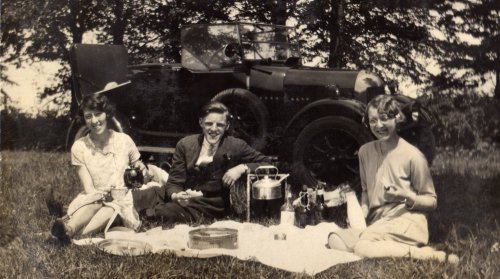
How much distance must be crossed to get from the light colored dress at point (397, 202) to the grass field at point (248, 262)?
0.20m

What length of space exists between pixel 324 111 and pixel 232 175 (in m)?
0.81

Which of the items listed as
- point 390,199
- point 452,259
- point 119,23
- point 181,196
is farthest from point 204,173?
point 452,259

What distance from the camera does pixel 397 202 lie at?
3.38 meters

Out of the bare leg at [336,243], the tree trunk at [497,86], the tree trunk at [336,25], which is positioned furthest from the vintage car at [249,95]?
the bare leg at [336,243]

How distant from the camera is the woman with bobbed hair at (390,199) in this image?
10.8 ft

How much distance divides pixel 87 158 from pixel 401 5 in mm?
2290

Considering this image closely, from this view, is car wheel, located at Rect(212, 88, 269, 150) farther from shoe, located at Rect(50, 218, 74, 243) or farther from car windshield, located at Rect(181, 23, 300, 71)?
shoe, located at Rect(50, 218, 74, 243)

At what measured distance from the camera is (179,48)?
13.6ft

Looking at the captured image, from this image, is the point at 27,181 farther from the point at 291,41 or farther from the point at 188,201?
the point at 291,41

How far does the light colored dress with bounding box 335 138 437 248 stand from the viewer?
3305 mm

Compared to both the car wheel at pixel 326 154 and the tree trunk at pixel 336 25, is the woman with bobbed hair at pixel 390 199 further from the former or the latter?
the tree trunk at pixel 336 25

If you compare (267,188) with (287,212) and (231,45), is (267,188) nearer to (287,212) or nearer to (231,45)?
(287,212)

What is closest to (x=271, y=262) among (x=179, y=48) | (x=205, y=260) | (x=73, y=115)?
(x=205, y=260)

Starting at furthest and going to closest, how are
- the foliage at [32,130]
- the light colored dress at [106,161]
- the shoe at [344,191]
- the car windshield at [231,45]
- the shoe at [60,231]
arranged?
the foliage at [32,130], the car windshield at [231,45], the light colored dress at [106,161], the shoe at [344,191], the shoe at [60,231]
